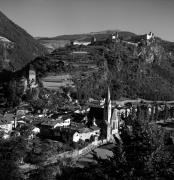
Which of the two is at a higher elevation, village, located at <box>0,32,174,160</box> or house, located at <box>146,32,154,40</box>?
house, located at <box>146,32,154,40</box>

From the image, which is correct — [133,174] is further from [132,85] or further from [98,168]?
[132,85]

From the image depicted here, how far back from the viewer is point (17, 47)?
423 feet

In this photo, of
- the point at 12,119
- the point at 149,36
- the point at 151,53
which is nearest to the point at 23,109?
the point at 12,119

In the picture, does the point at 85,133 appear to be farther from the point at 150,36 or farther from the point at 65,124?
the point at 150,36

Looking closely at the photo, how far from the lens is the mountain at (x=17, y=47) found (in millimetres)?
112106

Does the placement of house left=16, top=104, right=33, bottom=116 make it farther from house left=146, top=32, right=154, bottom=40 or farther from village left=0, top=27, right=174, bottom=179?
house left=146, top=32, right=154, bottom=40

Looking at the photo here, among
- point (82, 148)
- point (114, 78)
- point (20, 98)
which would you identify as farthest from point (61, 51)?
point (82, 148)

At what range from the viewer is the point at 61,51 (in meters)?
82.4

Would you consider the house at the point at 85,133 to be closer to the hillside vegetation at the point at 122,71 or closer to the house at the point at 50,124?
the house at the point at 50,124

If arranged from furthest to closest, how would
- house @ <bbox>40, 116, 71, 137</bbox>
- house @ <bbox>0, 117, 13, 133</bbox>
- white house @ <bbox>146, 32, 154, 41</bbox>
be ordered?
white house @ <bbox>146, 32, 154, 41</bbox> < house @ <bbox>40, 116, 71, 137</bbox> < house @ <bbox>0, 117, 13, 133</bbox>

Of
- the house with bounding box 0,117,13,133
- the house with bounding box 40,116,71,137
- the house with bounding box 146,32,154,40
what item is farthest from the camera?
the house with bounding box 146,32,154,40

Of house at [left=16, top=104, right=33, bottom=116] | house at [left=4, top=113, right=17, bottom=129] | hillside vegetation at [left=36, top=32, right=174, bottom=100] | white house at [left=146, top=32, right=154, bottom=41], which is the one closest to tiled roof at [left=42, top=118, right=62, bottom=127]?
house at [left=4, top=113, right=17, bottom=129]

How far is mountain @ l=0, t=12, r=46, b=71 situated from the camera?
112106mm

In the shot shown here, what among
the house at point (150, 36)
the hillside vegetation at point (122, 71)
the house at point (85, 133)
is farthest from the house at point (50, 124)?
the house at point (150, 36)
